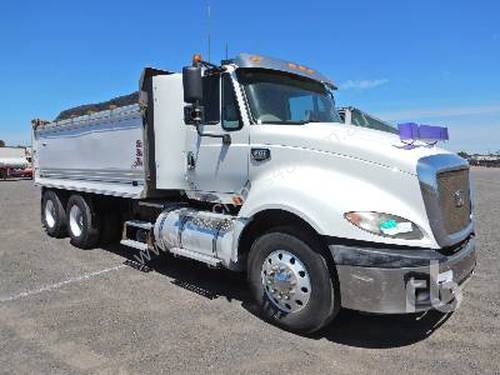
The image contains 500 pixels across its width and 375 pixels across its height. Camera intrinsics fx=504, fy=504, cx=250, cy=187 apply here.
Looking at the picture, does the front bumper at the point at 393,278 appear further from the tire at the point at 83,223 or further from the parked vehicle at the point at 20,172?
the parked vehicle at the point at 20,172

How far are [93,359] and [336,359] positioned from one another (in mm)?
2109

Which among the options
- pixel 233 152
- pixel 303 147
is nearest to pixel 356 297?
pixel 303 147

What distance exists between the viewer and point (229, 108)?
586cm

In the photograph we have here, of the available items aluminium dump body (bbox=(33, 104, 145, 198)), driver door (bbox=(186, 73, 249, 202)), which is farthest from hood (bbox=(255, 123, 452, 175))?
aluminium dump body (bbox=(33, 104, 145, 198))

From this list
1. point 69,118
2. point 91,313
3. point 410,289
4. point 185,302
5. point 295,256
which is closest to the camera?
point 410,289

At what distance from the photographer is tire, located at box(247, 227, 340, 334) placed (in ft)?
15.3

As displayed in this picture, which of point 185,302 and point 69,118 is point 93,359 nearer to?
point 185,302

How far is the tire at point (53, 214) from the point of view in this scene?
32.6ft

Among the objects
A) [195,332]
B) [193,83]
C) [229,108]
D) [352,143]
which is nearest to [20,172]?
[229,108]

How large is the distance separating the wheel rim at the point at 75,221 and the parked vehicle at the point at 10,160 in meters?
30.1

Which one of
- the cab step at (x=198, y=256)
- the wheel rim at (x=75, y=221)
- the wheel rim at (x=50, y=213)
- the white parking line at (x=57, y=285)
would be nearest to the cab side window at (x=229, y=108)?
the cab step at (x=198, y=256)

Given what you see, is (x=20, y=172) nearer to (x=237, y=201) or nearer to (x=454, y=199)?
(x=237, y=201)

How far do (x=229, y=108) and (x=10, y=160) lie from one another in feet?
116

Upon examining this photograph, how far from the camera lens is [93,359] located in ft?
14.4
